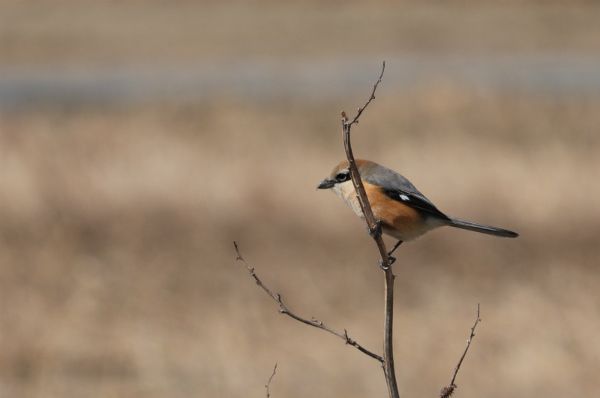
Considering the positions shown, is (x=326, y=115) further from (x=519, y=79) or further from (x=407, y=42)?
(x=407, y=42)

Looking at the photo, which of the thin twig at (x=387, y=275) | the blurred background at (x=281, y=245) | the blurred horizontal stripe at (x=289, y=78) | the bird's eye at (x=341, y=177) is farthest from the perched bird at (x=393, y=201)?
the blurred horizontal stripe at (x=289, y=78)

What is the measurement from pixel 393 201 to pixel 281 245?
7641mm

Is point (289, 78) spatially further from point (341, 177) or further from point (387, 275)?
point (387, 275)

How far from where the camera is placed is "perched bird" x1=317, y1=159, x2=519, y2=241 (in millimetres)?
5262

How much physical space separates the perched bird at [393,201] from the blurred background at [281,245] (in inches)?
181

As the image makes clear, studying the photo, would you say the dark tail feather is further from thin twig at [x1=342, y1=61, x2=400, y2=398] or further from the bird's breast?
thin twig at [x1=342, y1=61, x2=400, y2=398]

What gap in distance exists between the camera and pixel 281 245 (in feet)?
42.8

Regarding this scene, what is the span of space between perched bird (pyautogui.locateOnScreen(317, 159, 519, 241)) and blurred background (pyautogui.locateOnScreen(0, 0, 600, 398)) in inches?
181

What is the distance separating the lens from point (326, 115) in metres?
18.7

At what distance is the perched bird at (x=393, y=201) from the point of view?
526 cm

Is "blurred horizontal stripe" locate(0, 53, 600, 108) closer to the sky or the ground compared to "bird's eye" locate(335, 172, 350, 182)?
closer to the sky

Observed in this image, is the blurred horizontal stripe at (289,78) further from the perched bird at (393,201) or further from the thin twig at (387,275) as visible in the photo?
the thin twig at (387,275)

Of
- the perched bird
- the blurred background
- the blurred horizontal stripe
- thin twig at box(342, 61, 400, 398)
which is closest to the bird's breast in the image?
the perched bird


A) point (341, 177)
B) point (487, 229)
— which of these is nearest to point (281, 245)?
point (341, 177)
